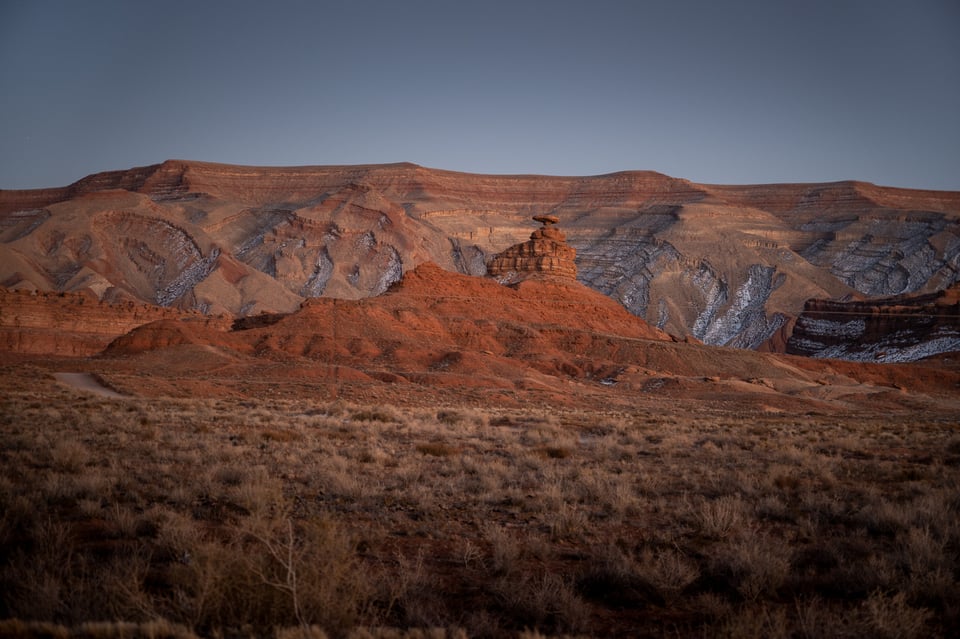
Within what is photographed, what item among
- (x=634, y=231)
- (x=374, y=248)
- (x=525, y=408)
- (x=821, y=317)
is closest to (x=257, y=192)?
(x=374, y=248)

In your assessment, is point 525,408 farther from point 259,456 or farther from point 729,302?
point 729,302

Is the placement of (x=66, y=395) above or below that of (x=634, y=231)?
below

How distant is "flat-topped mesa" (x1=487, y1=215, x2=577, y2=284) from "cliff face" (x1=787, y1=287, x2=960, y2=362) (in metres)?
31.4

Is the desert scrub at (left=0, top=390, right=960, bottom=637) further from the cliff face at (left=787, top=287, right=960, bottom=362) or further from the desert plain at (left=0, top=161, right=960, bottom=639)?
the cliff face at (left=787, top=287, right=960, bottom=362)

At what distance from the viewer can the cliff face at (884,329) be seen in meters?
71.9

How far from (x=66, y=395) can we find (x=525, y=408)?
15476 millimetres

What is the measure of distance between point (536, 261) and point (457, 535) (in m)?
65.0

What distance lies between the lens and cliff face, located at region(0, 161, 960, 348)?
328ft

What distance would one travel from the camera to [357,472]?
11.2 meters

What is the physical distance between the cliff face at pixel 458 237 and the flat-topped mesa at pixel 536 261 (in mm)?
718

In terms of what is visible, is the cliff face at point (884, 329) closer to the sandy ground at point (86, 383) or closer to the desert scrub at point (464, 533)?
the desert scrub at point (464, 533)

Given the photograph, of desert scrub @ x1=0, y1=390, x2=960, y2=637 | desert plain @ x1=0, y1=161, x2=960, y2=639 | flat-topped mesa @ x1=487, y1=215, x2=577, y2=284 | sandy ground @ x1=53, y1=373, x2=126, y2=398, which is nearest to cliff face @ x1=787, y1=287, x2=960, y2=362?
flat-topped mesa @ x1=487, y1=215, x2=577, y2=284

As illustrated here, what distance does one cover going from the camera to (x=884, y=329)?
251 feet

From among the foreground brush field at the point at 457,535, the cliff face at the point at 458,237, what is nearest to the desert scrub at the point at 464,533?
the foreground brush field at the point at 457,535
